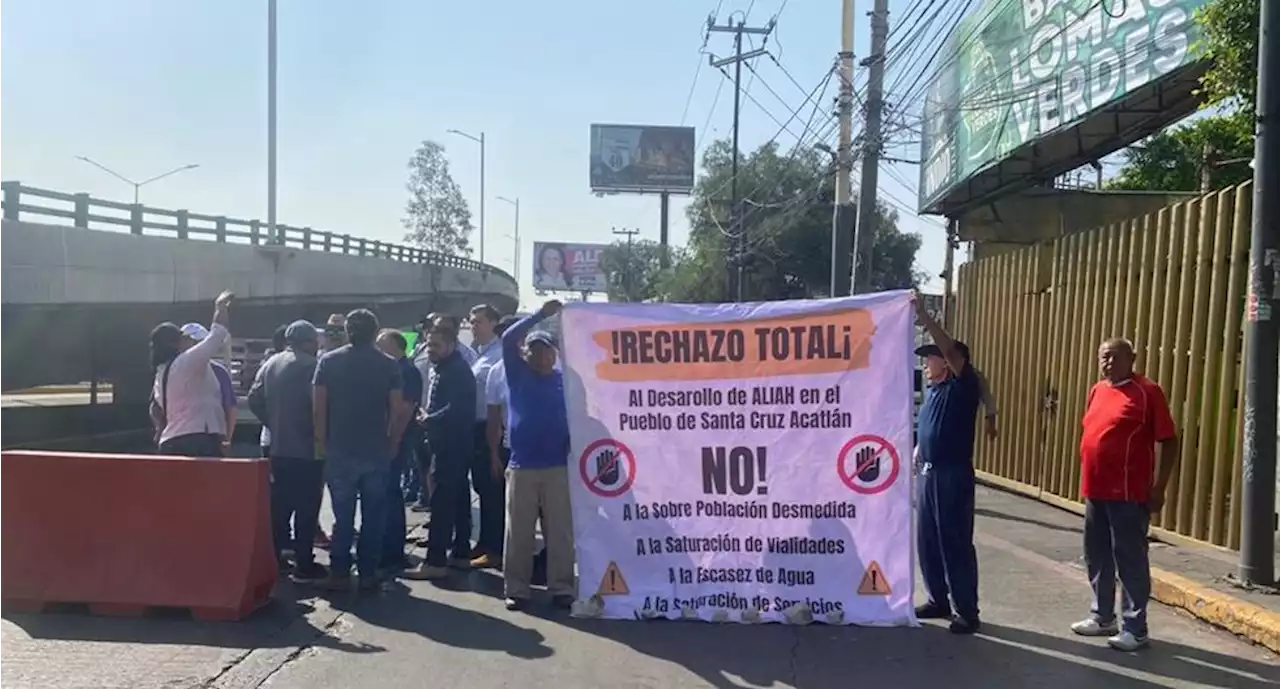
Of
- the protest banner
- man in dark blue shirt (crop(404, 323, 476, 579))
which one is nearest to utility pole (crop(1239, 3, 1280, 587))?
the protest banner

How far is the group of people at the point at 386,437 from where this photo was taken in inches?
300

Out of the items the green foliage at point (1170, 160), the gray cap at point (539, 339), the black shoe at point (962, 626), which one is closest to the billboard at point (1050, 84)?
the green foliage at point (1170, 160)

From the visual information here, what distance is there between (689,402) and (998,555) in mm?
3797

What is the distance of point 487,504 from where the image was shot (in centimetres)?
899

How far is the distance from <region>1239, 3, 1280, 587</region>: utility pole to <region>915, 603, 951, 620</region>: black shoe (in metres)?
2.17

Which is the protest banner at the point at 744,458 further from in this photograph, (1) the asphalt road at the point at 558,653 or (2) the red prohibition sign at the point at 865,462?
(1) the asphalt road at the point at 558,653

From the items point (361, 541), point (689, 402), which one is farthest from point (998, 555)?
point (361, 541)

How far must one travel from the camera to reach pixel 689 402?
293 inches

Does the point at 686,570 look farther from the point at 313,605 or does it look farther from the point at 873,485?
the point at 313,605

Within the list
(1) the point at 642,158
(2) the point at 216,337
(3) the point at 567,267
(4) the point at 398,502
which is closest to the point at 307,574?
(4) the point at 398,502

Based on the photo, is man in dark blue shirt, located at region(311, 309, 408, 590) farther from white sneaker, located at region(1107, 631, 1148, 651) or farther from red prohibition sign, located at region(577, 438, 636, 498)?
white sneaker, located at region(1107, 631, 1148, 651)

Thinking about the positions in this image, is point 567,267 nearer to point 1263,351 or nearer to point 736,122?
point 736,122

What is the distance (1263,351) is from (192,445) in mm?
7287

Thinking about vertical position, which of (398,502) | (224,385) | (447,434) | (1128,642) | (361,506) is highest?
(224,385)
